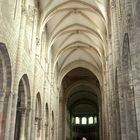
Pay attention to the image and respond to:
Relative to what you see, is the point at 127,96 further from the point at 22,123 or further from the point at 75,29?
the point at 75,29

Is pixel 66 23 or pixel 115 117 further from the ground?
pixel 66 23

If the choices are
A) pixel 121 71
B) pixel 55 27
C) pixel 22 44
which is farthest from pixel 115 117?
pixel 55 27

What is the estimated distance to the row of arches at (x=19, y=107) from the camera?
41.5 feet

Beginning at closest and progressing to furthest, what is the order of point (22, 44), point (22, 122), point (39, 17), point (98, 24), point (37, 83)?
point (22, 44), point (22, 122), point (37, 83), point (39, 17), point (98, 24)

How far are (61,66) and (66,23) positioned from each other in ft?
27.2

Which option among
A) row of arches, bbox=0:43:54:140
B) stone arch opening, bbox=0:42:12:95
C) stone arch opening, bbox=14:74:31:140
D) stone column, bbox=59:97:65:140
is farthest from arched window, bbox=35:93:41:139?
stone column, bbox=59:97:65:140

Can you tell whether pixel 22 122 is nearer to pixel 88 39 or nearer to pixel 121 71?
pixel 121 71

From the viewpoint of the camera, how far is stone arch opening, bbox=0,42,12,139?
12.6 meters

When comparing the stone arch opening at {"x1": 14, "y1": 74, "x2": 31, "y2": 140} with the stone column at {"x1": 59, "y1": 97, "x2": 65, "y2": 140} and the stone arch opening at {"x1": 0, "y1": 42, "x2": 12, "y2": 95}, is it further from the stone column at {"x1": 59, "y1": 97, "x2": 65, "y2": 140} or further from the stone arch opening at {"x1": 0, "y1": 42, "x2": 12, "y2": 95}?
the stone column at {"x1": 59, "y1": 97, "x2": 65, "y2": 140}

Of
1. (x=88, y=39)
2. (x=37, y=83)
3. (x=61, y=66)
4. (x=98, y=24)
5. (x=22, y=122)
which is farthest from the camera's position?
(x=61, y=66)

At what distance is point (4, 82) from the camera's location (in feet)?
43.0

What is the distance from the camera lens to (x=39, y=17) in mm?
20672

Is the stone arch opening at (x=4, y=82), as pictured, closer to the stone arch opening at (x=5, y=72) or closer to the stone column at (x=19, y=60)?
the stone arch opening at (x=5, y=72)

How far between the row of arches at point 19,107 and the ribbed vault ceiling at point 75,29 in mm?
5653
